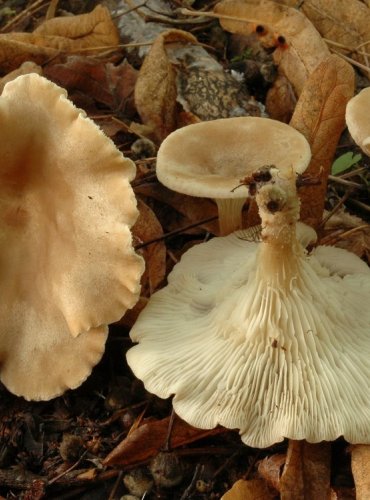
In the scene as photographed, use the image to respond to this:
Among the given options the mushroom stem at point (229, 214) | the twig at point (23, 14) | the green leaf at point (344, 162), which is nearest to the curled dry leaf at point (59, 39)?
the twig at point (23, 14)

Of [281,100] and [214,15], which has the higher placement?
[214,15]

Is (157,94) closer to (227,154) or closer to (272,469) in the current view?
(227,154)

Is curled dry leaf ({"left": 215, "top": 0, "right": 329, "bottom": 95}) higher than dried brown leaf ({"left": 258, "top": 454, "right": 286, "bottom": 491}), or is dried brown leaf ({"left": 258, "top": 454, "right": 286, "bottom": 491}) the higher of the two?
curled dry leaf ({"left": 215, "top": 0, "right": 329, "bottom": 95})

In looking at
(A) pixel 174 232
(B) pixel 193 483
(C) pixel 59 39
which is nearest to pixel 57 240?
(A) pixel 174 232

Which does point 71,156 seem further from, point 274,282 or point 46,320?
point 274,282

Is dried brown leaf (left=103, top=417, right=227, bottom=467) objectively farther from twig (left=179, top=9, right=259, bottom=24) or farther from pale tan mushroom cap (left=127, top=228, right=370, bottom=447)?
twig (left=179, top=9, right=259, bottom=24)

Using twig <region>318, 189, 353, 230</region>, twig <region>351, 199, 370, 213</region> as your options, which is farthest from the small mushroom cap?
twig <region>351, 199, 370, 213</region>

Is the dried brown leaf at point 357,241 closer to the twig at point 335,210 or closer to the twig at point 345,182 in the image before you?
the twig at point 335,210
